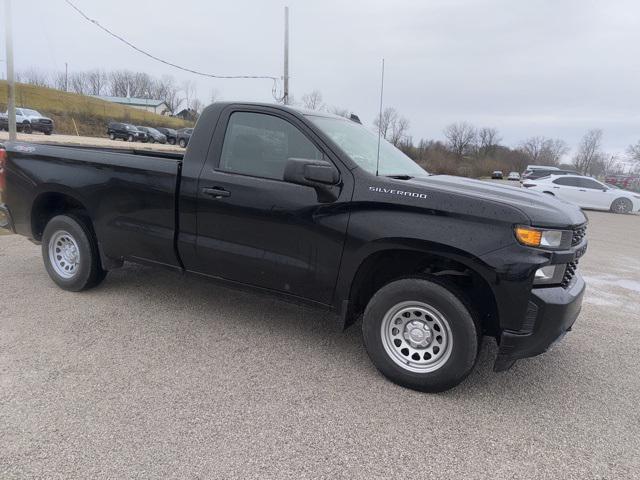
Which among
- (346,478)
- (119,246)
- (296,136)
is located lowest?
(346,478)

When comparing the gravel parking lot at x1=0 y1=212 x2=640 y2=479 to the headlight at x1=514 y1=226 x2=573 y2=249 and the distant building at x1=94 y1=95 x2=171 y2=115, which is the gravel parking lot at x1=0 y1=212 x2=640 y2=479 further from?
the distant building at x1=94 y1=95 x2=171 y2=115

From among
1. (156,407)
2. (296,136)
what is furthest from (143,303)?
(296,136)

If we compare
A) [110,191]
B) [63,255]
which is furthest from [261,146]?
[63,255]

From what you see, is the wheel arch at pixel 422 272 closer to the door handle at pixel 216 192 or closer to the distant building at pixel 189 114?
the door handle at pixel 216 192

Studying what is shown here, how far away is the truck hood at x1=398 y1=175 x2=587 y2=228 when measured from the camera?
9.71 feet

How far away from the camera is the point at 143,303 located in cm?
466

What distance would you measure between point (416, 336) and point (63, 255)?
3719 mm

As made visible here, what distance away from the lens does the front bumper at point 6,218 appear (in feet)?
16.6

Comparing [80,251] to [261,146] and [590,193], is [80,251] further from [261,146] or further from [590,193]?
[590,193]

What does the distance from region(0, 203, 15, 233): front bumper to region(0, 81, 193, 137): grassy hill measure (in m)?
50.4

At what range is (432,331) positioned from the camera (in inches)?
129

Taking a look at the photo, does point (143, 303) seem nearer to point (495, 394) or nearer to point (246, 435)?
point (246, 435)

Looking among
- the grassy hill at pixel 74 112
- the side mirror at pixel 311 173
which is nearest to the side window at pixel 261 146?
the side mirror at pixel 311 173

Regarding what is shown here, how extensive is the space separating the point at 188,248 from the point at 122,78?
114 m
